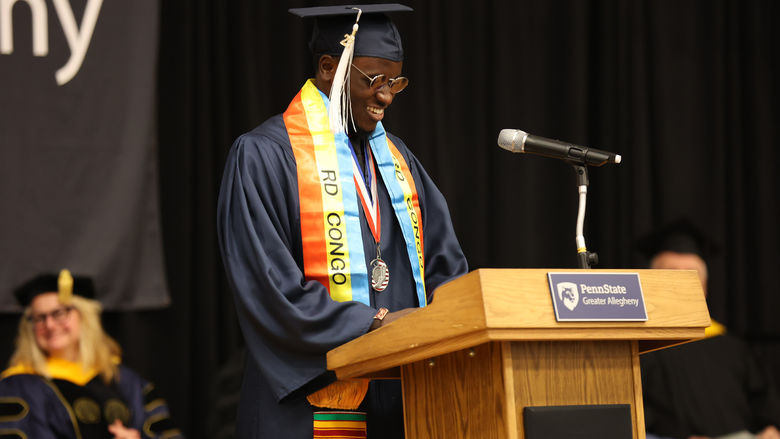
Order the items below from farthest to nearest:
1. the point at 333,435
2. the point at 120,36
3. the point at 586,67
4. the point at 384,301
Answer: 1. the point at 586,67
2. the point at 120,36
3. the point at 384,301
4. the point at 333,435

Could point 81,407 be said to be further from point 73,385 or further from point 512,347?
point 512,347

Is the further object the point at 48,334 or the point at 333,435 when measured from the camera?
the point at 48,334

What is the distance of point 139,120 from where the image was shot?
4.59 metres

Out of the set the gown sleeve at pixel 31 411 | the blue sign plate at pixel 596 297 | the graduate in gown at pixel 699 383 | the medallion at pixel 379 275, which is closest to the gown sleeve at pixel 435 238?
the medallion at pixel 379 275

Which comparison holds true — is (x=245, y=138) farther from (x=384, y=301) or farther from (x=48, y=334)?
(x=48, y=334)

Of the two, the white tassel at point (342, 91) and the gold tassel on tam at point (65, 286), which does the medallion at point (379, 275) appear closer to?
the white tassel at point (342, 91)

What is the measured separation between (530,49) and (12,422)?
3232 millimetres

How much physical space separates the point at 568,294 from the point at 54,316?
3.71 m

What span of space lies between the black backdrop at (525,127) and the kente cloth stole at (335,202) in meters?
2.37

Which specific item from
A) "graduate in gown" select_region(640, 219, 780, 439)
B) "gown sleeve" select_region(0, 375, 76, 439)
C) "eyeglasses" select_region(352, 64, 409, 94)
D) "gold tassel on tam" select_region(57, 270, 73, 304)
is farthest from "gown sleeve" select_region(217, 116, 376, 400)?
"graduate in gown" select_region(640, 219, 780, 439)

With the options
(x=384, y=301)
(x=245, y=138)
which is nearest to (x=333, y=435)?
(x=384, y=301)

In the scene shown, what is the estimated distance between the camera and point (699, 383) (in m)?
5.50

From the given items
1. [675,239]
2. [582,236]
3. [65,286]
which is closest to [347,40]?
[582,236]

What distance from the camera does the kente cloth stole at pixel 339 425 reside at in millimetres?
2287
